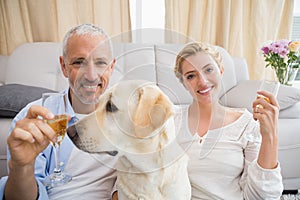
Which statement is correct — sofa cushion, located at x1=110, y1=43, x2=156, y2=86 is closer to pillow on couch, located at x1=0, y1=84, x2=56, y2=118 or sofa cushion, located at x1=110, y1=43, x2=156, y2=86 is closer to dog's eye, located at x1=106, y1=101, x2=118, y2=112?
dog's eye, located at x1=106, y1=101, x2=118, y2=112

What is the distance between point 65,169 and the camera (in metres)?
0.89

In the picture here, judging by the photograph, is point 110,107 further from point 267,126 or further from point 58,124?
point 267,126

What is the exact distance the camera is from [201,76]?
2.54ft

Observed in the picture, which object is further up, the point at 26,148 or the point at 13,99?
the point at 26,148

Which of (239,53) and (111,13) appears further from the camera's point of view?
(239,53)

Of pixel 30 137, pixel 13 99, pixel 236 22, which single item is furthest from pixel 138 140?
pixel 236 22

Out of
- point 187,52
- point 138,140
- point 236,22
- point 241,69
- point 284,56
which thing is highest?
point 187,52

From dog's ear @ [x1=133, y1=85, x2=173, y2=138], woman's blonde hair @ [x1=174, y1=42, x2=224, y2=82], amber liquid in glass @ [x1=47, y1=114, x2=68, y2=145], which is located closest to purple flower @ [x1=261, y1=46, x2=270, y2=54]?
woman's blonde hair @ [x1=174, y1=42, x2=224, y2=82]

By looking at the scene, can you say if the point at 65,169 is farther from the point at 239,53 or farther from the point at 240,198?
the point at 239,53

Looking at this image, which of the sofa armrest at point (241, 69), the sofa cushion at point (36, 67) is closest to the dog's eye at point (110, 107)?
the sofa cushion at point (36, 67)

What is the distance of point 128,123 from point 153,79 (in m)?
0.13

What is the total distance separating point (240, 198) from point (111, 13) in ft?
6.85

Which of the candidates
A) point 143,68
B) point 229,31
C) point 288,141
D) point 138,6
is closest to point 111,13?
point 138,6

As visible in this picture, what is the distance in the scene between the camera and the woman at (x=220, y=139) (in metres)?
0.78
